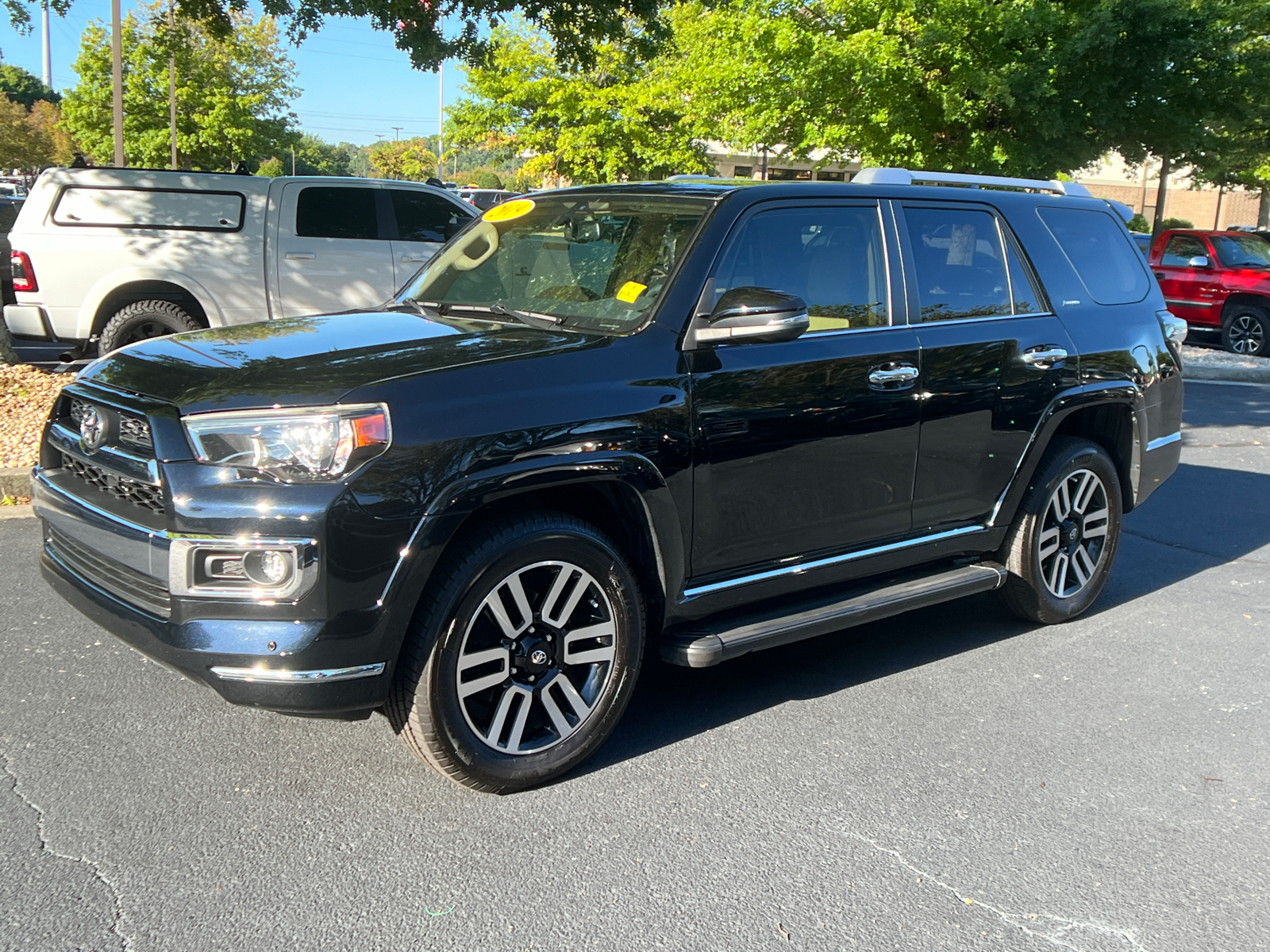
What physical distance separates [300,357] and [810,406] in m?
1.76

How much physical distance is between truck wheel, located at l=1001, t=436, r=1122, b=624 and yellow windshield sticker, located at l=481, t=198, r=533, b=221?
252 cm

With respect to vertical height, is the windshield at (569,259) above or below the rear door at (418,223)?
below

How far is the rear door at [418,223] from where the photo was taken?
36.1 feet

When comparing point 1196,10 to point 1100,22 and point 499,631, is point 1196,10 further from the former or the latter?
point 499,631

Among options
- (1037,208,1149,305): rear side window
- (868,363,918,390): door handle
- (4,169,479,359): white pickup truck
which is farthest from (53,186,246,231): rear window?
(868,363,918,390): door handle

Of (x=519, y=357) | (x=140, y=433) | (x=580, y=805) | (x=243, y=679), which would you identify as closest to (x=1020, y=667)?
(x=580, y=805)

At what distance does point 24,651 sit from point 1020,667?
→ 13.4 ft

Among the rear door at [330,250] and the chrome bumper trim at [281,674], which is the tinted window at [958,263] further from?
the rear door at [330,250]

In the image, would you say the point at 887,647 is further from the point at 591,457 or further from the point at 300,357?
the point at 300,357

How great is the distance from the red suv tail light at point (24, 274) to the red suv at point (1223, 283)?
15.0 metres

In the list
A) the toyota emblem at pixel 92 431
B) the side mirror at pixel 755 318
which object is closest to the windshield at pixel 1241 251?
the side mirror at pixel 755 318

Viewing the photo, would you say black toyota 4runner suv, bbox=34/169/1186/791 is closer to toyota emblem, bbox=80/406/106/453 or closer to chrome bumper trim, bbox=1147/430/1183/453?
toyota emblem, bbox=80/406/106/453

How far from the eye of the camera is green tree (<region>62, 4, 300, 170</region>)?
3738 centimetres

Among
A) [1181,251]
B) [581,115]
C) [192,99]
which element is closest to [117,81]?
[581,115]
